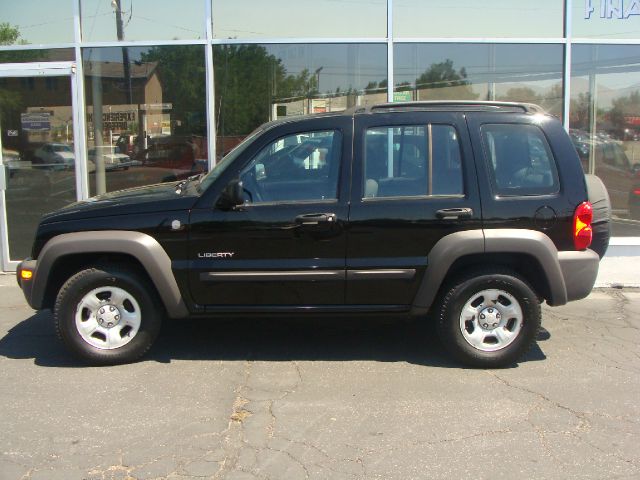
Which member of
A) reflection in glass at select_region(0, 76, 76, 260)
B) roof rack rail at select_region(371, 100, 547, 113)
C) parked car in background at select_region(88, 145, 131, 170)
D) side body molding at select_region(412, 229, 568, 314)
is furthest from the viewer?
parked car in background at select_region(88, 145, 131, 170)

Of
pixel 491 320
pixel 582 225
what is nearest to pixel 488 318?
pixel 491 320

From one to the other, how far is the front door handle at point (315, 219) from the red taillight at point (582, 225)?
1.78 metres

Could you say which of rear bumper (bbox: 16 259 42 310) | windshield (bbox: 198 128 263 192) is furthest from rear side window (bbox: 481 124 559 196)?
rear bumper (bbox: 16 259 42 310)

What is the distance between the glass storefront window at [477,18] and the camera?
7.79 meters

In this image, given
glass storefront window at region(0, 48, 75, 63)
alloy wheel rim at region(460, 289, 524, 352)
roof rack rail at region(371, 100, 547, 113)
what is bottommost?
alloy wheel rim at region(460, 289, 524, 352)

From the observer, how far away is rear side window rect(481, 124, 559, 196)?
183 inches

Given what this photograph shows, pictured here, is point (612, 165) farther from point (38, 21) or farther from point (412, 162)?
point (38, 21)

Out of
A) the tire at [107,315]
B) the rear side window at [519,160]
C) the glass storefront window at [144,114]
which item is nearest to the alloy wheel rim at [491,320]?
the rear side window at [519,160]

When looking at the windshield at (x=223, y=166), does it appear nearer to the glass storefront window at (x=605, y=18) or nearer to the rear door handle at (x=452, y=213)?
the rear door handle at (x=452, y=213)

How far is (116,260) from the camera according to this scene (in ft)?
15.7

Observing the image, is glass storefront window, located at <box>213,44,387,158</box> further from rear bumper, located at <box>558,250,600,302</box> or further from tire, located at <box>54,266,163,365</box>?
rear bumper, located at <box>558,250,600,302</box>

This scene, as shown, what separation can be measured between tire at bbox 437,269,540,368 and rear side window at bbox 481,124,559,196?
660 millimetres

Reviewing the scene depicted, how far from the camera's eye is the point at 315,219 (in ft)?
14.9

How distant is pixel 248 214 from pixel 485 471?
237 centimetres
